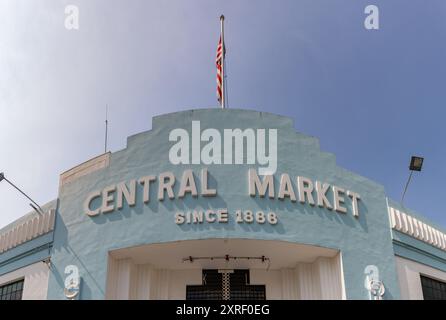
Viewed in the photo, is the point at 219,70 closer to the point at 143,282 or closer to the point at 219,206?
the point at 219,206

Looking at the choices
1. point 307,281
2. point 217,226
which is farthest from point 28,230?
point 307,281

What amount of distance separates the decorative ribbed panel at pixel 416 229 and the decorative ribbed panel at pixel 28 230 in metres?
12.4

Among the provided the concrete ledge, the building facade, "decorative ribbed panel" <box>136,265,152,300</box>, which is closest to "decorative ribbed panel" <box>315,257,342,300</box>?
the building facade

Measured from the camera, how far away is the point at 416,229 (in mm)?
21266

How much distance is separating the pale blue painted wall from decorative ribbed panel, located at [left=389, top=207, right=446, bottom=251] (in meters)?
0.42

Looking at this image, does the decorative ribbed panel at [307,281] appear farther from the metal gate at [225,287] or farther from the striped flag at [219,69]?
the striped flag at [219,69]

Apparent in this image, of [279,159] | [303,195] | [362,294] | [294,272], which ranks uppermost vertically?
[279,159]

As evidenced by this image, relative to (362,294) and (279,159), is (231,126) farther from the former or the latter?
(362,294)

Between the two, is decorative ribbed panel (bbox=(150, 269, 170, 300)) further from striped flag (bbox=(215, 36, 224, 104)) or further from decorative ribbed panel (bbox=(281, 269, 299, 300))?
striped flag (bbox=(215, 36, 224, 104))

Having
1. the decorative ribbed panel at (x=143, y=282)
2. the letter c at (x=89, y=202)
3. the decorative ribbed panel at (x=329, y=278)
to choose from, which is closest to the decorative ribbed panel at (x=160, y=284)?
the decorative ribbed panel at (x=143, y=282)

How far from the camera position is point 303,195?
1888 cm

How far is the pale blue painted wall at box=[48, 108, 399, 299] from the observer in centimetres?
1823
